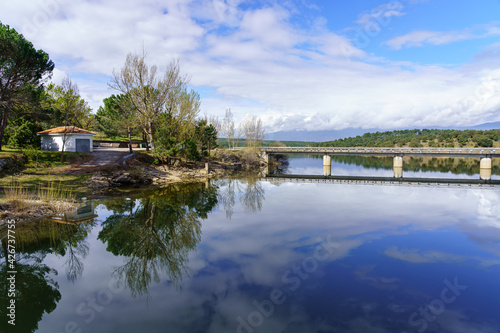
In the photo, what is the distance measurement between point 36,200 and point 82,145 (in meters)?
22.7

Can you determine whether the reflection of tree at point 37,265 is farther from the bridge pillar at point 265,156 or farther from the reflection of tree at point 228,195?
the bridge pillar at point 265,156

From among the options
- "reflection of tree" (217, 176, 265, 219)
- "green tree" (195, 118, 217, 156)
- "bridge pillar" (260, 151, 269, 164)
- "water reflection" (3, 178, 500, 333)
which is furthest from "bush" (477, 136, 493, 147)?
"reflection of tree" (217, 176, 265, 219)

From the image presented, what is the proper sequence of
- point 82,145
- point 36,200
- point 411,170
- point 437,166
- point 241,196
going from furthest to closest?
1. point 437,166
2. point 411,170
3. point 82,145
4. point 241,196
5. point 36,200

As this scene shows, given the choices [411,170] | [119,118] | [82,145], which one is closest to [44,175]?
[82,145]

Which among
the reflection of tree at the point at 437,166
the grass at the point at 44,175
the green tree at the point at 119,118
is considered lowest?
the reflection of tree at the point at 437,166

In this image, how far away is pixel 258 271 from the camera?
1282 centimetres

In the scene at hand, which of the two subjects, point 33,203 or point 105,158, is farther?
point 105,158

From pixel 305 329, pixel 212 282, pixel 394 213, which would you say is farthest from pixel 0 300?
pixel 394 213

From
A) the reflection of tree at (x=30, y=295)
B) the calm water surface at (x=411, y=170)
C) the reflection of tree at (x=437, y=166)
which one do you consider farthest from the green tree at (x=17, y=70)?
the calm water surface at (x=411, y=170)

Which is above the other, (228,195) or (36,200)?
(36,200)

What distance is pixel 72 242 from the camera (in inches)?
637

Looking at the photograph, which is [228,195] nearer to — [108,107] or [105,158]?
[105,158]

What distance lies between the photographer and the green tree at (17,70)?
89.1 ft

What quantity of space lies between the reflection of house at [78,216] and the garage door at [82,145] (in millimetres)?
21992
